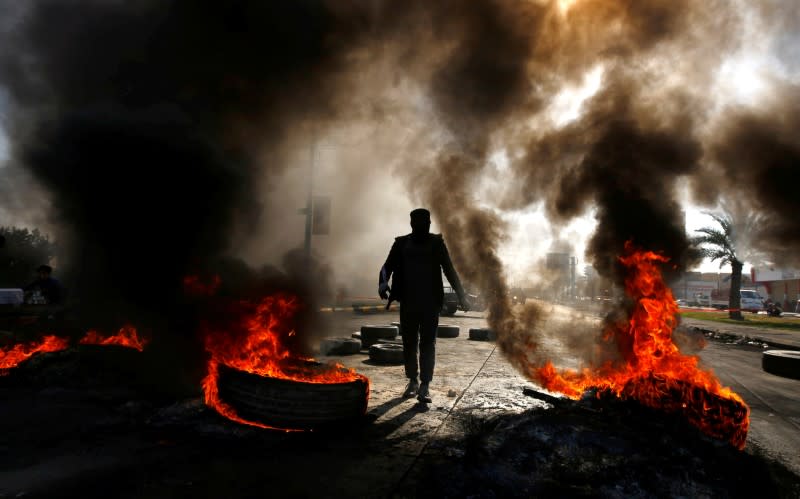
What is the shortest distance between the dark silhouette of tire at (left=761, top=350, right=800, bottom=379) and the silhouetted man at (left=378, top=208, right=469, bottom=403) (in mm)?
6789

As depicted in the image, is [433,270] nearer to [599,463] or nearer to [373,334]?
[599,463]

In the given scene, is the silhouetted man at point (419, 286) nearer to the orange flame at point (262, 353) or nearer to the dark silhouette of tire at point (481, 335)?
the orange flame at point (262, 353)

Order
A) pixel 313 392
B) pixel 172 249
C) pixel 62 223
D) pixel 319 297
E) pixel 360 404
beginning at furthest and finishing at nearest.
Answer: pixel 319 297
pixel 62 223
pixel 172 249
pixel 360 404
pixel 313 392

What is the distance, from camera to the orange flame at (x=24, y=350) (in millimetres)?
5578

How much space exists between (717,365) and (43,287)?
13325 millimetres

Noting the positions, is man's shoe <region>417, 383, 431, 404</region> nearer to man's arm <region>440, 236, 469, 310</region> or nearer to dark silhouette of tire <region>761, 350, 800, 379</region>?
man's arm <region>440, 236, 469, 310</region>

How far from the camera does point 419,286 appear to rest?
16.2 feet

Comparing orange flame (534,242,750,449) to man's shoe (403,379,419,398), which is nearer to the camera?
orange flame (534,242,750,449)

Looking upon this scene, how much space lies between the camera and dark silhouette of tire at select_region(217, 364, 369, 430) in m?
3.46

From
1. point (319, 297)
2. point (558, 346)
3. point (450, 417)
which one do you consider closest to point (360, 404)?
point (450, 417)

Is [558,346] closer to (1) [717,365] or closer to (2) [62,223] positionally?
(1) [717,365]

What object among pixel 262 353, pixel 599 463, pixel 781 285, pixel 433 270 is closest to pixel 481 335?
pixel 433 270

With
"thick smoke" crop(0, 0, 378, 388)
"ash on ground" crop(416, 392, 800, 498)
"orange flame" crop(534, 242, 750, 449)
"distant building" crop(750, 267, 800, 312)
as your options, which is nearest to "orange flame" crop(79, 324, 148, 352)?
"thick smoke" crop(0, 0, 378, 388)

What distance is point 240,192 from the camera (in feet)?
24.2
